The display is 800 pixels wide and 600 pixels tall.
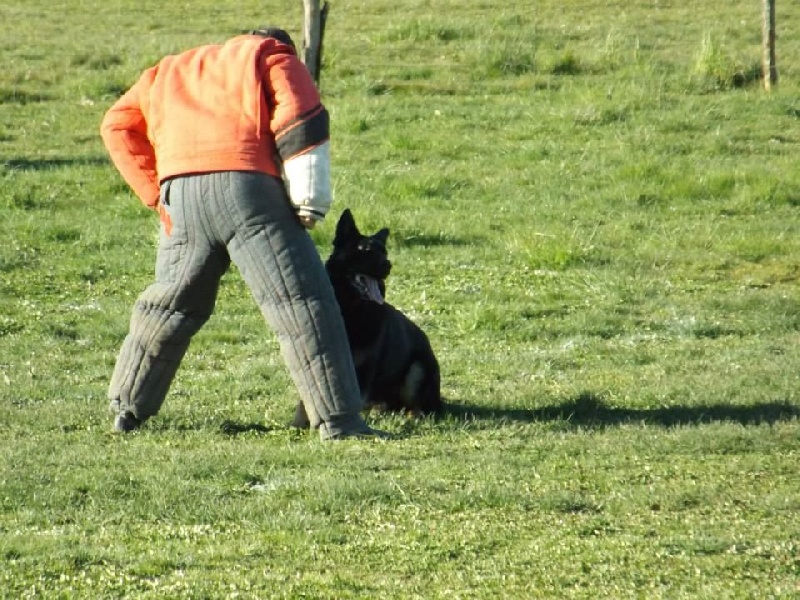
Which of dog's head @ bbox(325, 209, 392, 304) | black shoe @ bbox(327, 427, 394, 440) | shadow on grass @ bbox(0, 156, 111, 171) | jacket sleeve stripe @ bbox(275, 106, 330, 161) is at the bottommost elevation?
shadow on grass @ bbox(0, 156, 111, 171)

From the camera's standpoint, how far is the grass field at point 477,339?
5199 mm

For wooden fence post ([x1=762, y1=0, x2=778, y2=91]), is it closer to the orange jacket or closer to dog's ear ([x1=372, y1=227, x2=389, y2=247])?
dog's ear ([x1=372, y1=227, x2=389, y2=247])

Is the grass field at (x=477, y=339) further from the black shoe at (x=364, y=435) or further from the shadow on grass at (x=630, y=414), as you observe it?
the black shoe at (x=364, y=435)

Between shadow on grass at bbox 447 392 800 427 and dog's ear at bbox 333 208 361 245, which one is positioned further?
dog's ear at bbox 333 208 361 245

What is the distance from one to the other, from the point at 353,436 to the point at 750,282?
6059 mm

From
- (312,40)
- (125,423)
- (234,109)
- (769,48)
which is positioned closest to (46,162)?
(312,40)

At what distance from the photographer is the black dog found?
26.0 ft

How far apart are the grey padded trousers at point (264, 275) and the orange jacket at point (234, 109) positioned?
0.34ft

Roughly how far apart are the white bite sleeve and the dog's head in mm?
962

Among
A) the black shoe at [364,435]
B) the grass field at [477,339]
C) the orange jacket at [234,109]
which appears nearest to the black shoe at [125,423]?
the grass field at [477,339]

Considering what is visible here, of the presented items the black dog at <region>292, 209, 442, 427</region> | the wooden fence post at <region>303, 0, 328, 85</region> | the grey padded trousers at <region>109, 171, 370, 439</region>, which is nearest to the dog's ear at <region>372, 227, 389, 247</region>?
the black dog at <region>292, 209, 442, 427</region>

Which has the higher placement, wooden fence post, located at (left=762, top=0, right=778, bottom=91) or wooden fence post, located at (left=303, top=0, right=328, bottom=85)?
wooden fence post, located at (left=303, top=0, right=328, bottom=85)

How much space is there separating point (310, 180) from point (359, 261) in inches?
44.2

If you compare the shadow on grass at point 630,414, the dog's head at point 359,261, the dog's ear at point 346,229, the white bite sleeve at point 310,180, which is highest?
the white bite sleeve at point 310,180
